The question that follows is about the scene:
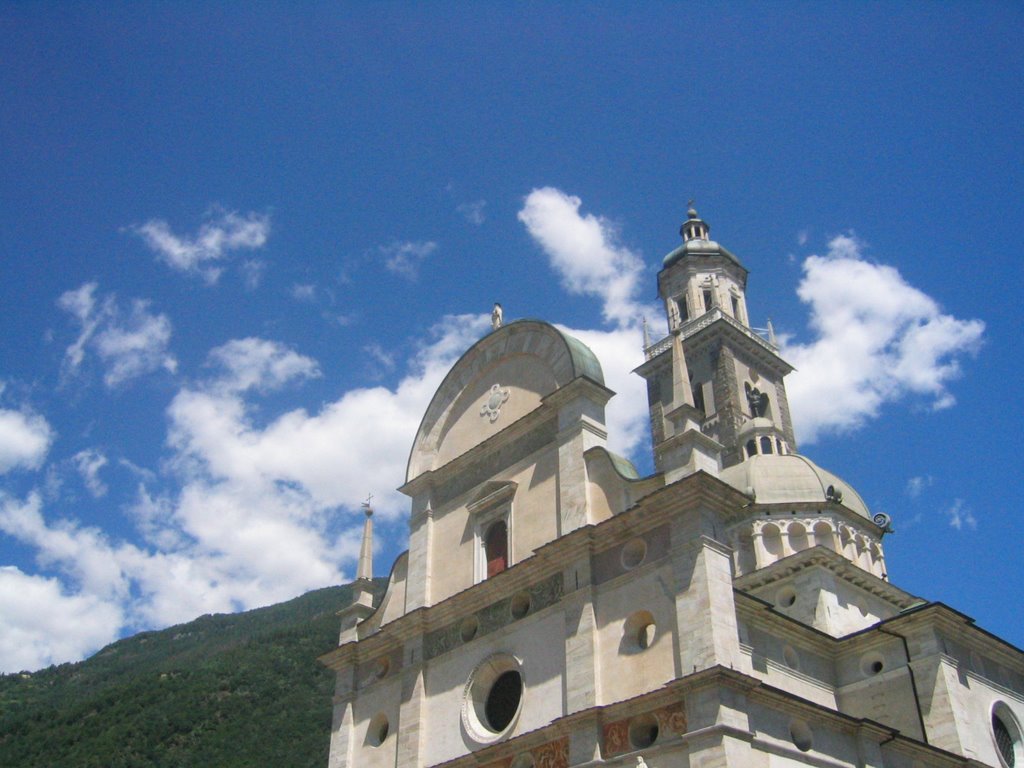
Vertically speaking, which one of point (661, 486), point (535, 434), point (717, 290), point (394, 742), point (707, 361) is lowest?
point (394, 742)

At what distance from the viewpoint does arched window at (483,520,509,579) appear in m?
23.7

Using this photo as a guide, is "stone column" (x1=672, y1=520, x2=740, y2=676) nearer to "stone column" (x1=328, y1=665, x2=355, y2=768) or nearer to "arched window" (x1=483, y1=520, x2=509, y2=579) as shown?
"arched window" (x1=483, y1=520, x2=509, y2=579)


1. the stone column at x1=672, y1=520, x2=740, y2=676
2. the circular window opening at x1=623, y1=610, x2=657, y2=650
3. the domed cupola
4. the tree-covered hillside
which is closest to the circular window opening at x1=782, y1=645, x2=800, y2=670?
the stone column at x1=672, y1=520, x2=740, y2=676

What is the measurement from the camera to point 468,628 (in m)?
23.2

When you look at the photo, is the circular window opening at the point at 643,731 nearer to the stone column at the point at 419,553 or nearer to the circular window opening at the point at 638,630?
the circular window opening at the point at 638,630

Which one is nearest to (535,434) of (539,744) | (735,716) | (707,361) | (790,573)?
(539,744)

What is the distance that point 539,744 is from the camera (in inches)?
779

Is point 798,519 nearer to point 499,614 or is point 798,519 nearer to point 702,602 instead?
point 499,614

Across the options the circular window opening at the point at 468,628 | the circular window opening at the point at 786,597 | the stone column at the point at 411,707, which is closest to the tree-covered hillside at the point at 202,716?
the circular window opening at the point at 786,597

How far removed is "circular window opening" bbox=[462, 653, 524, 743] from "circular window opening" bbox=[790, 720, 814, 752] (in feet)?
18.5

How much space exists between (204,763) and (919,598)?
46.4 m

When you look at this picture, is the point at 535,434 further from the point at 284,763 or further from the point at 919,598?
the point at 284,763

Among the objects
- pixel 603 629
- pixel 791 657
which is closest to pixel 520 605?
pixel 603 629

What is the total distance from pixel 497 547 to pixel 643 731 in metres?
6.99
